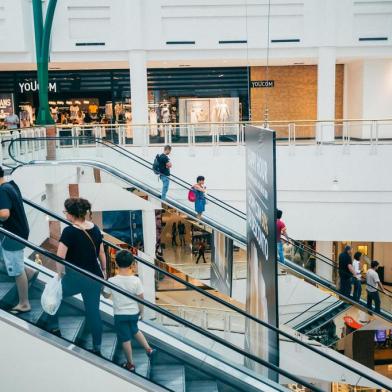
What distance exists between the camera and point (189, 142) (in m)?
14.3

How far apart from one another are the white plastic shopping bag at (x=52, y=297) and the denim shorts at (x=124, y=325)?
1.60ft

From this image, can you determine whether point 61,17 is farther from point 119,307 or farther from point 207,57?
point 119,307

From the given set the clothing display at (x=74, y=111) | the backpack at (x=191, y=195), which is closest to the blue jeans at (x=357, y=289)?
the backpack at (x=191, y=195)

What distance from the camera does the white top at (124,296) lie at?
14.1ft

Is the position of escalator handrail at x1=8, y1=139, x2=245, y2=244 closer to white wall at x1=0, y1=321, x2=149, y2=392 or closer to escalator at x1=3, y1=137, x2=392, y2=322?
escalator at x1=3, y1=137, x2=392, y2=322

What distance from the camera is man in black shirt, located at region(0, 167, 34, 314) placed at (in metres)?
4.45

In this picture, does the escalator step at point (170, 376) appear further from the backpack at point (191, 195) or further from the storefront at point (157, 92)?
the storefront at point (157, 92)

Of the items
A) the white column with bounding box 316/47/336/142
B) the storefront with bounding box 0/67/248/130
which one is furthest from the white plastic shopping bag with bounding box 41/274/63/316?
the storefront with bounding box 0/67/248/130

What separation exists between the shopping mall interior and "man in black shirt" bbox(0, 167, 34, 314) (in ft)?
0.05

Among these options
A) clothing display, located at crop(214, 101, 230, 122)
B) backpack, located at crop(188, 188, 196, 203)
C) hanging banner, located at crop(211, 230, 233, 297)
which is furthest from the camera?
clothing display, located at crop(214, 101, 230, 122)

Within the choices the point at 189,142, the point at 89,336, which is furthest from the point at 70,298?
the point at 189,142

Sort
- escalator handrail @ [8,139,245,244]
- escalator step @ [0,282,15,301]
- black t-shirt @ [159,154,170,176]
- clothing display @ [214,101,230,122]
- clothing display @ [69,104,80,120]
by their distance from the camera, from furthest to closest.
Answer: clothing display @ [69,104,80,120], clothing display @ [214,101,230,122], black t-shirt @ [159,154,170,176], escalator handrail @ [8,139,245,244], escalator step @ [0,282,15,301]

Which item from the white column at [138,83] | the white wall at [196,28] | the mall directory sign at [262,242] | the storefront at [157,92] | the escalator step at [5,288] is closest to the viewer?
the mall directory sign at [262,242]

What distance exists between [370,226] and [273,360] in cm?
971
